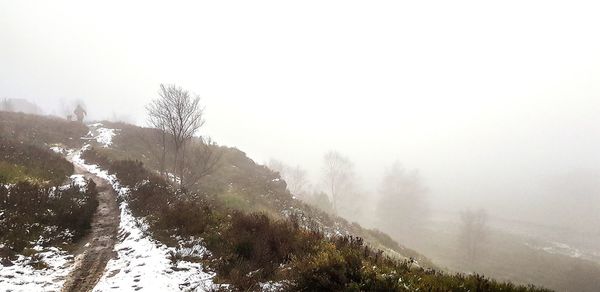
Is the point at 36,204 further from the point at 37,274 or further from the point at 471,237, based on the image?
the point at 471,237

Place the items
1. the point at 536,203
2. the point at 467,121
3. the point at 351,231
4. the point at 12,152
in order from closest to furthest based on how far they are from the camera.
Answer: the point at 12,152, the point at 351,231, the point at 536,203, the point at 467,121

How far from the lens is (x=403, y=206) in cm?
5881

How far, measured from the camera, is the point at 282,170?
71688mm

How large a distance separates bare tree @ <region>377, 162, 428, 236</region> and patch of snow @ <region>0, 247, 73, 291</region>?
176ft

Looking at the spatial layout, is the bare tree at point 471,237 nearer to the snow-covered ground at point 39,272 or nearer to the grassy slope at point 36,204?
the grassy slope at point 36,204

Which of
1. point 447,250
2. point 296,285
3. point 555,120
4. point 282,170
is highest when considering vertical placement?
point 555,120

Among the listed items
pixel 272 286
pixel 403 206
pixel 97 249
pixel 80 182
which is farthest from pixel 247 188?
pixel 403 206

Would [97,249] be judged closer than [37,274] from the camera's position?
No

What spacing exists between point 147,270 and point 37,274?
293 cm

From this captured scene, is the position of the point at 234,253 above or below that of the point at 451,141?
below

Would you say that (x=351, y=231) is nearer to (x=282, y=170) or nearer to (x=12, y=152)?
(x=12, y=152)

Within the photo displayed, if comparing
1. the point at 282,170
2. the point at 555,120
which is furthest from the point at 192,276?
the point at 555,120

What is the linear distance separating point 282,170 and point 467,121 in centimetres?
16088

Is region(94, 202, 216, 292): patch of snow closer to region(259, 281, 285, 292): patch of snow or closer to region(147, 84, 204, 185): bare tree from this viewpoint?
region(259, 281, 285, 292): patch of snow
